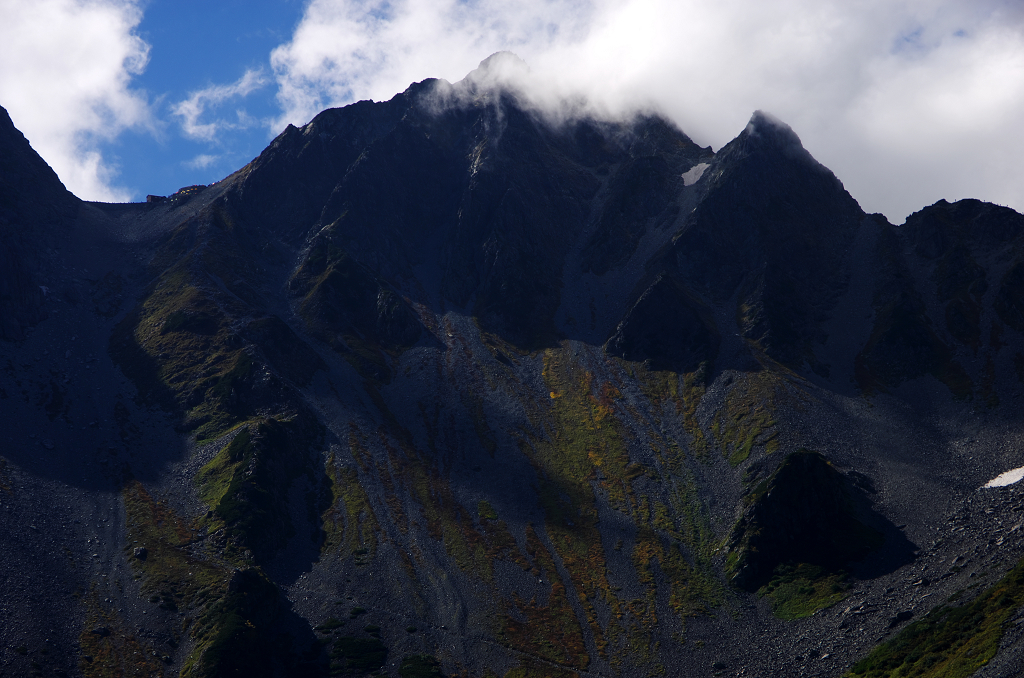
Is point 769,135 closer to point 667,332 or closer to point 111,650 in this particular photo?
point 667,332

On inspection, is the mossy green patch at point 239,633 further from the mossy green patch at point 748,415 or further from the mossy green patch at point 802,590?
the mossy green patch at point 748,415

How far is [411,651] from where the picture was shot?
8538 centimetres

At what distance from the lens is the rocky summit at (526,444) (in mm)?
83250

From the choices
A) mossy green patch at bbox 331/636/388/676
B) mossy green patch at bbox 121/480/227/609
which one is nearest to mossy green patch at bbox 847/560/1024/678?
mossy green patch at bbox 331/636/388/676

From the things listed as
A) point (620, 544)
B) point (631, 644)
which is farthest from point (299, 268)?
point (631, 644)

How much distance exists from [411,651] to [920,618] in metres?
58.3

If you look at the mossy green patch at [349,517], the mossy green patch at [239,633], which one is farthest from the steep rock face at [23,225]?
the mossy green patch at [239,633]

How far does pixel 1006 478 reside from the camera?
9375cm

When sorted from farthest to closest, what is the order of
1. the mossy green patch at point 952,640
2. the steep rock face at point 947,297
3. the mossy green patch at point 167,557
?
the steep rock face at point 947,297 < the mossy green patch at point 167,557 < the mossy green patch at point 952,640

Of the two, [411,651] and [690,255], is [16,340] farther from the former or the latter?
[690,255]

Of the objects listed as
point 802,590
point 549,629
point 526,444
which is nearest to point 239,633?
point 549,629

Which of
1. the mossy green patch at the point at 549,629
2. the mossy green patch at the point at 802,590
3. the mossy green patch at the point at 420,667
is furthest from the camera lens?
the mossy green patch at the point at 549,629

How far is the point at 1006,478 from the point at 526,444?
75220 millimetres

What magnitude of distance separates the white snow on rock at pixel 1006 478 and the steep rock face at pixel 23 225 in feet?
572
